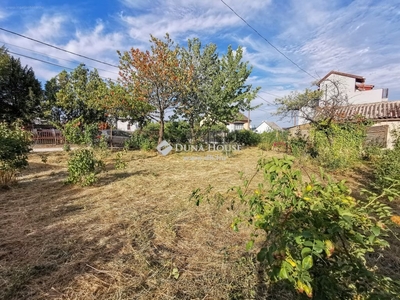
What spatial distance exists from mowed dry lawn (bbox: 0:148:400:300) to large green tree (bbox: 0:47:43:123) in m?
17.3

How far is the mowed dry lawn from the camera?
5.99 ft

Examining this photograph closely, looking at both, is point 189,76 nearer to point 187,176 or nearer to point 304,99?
point 187,176

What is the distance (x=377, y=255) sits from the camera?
242cm

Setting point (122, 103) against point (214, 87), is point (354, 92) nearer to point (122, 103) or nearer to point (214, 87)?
point (214, 87)

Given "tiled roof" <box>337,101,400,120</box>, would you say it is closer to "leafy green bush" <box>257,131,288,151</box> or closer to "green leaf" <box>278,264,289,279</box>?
"leafy green bush" <box>257,131,288,151</box>

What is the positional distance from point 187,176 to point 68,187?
9.82 ft

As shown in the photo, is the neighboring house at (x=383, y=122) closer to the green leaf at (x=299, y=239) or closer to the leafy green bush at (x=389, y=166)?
the leafy green bush at (x=389, y=166)

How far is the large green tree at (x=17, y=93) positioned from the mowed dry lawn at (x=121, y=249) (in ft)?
56.9

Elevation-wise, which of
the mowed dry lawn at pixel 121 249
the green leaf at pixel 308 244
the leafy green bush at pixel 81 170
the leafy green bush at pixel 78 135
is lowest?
the mowed dry lawn at pixel 121 249

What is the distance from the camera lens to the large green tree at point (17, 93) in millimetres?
16891

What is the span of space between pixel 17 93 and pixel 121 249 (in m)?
21.6

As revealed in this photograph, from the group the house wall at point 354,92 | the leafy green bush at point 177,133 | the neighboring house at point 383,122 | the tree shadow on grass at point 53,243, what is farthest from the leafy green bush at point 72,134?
the house wall at point 354,92

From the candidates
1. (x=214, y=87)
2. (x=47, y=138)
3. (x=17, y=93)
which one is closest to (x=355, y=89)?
(x=214, y=87)

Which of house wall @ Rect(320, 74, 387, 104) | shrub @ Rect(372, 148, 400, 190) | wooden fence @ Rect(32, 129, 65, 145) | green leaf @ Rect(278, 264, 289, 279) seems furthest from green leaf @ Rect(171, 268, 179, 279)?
house wall @ Rect(320, 74, 387, 104)
